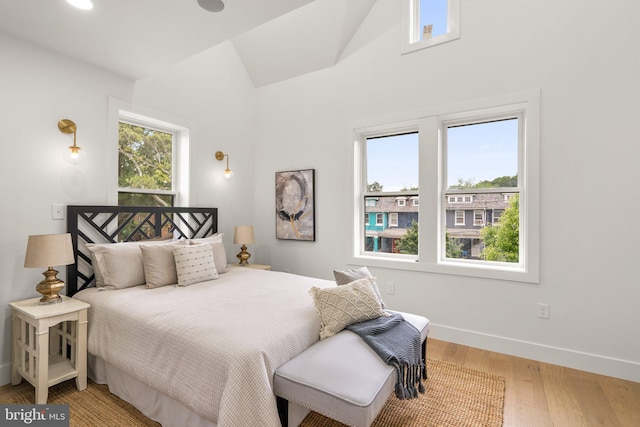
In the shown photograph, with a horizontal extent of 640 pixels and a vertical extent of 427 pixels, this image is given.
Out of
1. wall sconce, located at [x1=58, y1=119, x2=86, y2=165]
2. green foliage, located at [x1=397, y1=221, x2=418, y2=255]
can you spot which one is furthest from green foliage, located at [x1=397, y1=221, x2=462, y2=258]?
Result: wall sconce, located at [x1=58, y1=119, x2=86, y2=165]

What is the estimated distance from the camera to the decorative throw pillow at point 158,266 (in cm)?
251

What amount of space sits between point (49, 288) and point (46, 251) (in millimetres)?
→ 295

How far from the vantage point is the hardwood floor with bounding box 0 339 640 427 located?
187cm

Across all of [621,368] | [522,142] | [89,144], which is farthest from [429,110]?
[89,144]

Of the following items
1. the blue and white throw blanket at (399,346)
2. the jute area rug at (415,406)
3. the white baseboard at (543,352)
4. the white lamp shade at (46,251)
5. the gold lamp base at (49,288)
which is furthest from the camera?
the white baseboard at (543,352)

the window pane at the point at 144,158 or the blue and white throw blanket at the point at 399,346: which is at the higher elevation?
the window pane at the point at 144,158

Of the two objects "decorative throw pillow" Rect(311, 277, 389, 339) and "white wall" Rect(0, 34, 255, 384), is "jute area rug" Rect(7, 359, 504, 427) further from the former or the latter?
"white wall" Rect(0, 34, 255, 384)

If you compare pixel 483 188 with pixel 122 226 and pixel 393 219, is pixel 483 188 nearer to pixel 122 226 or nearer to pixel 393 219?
pixel 393 219

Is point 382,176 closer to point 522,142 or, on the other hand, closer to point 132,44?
point 522,142

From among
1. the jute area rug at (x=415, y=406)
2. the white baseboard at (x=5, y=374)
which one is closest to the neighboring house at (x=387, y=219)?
the jute area rug at (x=415, y=406)

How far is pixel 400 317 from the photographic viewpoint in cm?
201

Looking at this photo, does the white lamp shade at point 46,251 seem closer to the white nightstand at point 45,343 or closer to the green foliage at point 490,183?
the white nightstand at point 45,343

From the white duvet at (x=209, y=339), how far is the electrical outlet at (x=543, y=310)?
198 centimetres

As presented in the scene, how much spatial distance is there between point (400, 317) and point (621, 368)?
72.4 inches
